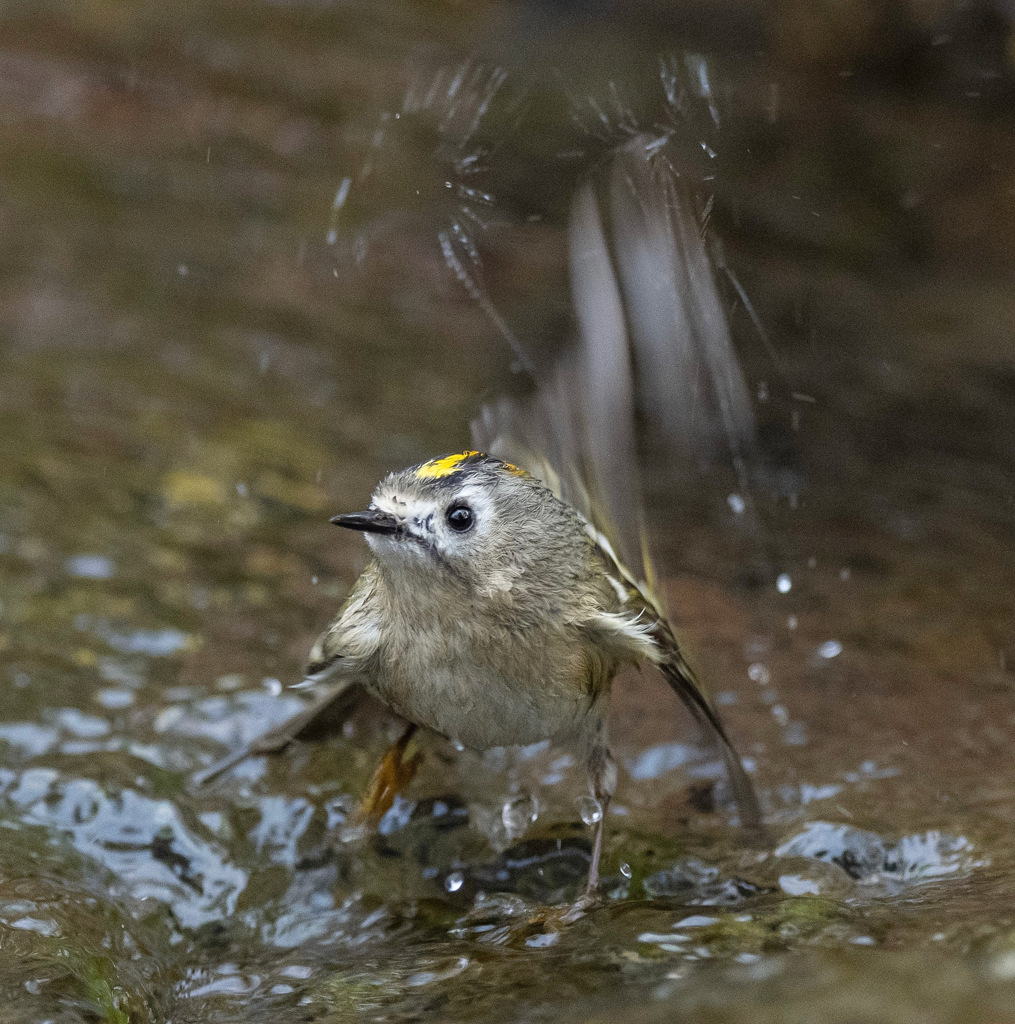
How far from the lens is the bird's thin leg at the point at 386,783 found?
3199 millimetres

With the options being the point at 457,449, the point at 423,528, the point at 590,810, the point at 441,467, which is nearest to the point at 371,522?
the point at 423,528

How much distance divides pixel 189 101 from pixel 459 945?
714 centimetres

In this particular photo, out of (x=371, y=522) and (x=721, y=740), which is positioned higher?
(x=371, y=522)

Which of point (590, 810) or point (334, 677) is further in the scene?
point (590, 810)

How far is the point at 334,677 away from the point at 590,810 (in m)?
0.75

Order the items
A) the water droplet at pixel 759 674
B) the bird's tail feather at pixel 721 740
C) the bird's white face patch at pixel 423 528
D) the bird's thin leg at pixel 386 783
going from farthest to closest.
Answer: the water droplet at pixel 759 674
the bird's thin leg at pixel 386 783
the bird's tail feather at pixel 721 740
the bird's white face patch at pixel 423 528

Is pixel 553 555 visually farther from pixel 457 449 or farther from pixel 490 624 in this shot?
pixel 457 449

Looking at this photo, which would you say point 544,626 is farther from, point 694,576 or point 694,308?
point 694,576

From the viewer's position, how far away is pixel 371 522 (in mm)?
2615

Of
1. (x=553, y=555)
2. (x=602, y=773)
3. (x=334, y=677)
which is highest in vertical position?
(x=553, y=555)

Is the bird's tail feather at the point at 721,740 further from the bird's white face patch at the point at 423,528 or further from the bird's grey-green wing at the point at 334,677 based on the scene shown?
the bird's grey-green wing at the point at 334,677

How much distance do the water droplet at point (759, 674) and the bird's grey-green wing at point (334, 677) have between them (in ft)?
4.18

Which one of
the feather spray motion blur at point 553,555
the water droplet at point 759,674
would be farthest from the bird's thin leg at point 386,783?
the water droplet at point 759,674

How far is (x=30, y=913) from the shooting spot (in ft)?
8.53
